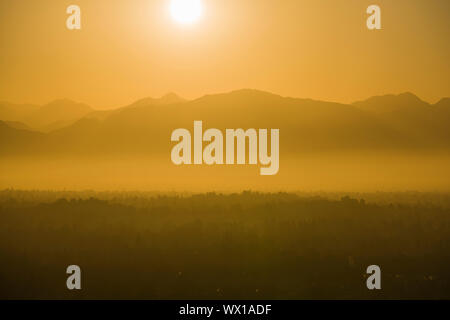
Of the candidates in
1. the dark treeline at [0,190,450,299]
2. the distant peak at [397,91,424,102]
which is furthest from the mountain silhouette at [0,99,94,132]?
the distant peak at [397,91,424,102]

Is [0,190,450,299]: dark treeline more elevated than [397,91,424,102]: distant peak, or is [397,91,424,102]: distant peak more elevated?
[397,91,424,102]: distant peak

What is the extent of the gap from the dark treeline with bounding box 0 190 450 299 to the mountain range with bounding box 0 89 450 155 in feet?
1.26

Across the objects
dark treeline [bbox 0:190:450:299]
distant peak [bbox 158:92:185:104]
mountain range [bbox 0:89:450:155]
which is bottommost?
dark treeline [bbox 0:190:450:299]

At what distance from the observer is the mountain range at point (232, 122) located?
3752mm

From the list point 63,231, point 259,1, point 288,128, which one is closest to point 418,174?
point 288,128

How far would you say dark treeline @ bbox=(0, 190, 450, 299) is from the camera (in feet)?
12.2

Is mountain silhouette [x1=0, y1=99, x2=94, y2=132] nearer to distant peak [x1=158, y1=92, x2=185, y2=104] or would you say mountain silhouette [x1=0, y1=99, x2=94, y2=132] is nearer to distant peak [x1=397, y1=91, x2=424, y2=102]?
distant peak [x1=158, y1=92, x2=185, y2=104]

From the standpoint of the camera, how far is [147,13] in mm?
3758

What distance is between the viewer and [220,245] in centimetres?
376

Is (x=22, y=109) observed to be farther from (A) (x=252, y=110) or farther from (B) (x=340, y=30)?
(B) (x=340, y=30)

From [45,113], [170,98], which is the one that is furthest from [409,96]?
[45,113]

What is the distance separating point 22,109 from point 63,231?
96cm

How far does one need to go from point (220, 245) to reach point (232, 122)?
916 mm

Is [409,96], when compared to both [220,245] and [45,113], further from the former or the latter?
[45,113]
